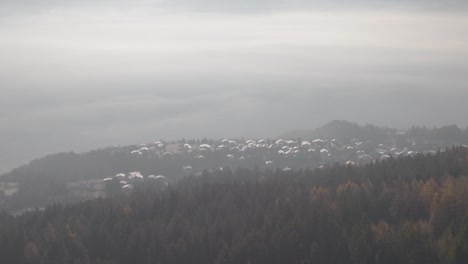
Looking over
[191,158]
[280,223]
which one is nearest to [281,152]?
[191,158]

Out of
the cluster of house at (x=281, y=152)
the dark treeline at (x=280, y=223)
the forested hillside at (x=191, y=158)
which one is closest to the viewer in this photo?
the dark treeline at (x=280, y=223)

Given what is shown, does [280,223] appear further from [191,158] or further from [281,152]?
[281,152]

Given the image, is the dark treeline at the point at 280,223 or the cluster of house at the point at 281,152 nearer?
the dark treeline at the point at 280,223

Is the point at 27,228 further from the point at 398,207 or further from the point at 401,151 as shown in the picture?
the point at 401,151

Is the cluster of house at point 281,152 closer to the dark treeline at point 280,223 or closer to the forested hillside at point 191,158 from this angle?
the forested hillside at point 191,158

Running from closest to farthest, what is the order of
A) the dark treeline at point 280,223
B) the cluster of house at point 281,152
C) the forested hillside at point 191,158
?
1. the dark treeline at point 280,223
2. the forested hillside at point 191,158
3. the cluster of house at point 281,152

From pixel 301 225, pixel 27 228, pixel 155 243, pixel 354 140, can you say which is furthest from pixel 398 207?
pixel 354 140

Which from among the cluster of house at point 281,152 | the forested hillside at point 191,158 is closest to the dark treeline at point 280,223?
the forested hillside at point 191,158

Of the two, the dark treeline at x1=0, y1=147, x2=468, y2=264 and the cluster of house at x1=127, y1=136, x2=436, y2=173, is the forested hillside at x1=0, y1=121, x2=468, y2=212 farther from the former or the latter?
the dark treeline at x1=0, y1=147, x2=468, y2=264

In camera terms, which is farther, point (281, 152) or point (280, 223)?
point (281, 152)
